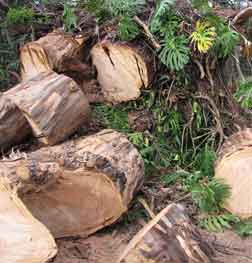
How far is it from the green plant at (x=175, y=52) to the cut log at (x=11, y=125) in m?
1.12

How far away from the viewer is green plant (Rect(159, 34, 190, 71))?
143 inches

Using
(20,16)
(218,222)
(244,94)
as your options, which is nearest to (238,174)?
(218,222)

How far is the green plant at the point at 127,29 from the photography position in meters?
3.73

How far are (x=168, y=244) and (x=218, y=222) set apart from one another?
67cm

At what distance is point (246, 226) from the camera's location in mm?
3062

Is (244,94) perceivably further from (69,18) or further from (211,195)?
(69,18)

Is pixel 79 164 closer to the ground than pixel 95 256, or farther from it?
farther from it

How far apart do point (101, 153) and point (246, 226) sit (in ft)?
3.23

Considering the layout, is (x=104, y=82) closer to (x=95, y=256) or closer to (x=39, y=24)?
(x=39, y=24)

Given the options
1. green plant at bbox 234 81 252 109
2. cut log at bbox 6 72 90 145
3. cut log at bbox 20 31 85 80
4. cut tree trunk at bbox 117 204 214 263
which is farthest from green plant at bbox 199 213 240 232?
cut log at bbox 20 31 85 80

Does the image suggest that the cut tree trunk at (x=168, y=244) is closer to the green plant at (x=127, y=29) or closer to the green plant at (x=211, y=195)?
the green plant at (x=211, y=195)

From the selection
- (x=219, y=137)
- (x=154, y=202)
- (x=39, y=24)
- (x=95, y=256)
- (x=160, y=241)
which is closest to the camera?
(x=160, y=241)

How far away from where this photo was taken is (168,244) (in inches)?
101

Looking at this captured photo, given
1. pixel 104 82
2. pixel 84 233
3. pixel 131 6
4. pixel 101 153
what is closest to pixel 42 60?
pixel 104 82
